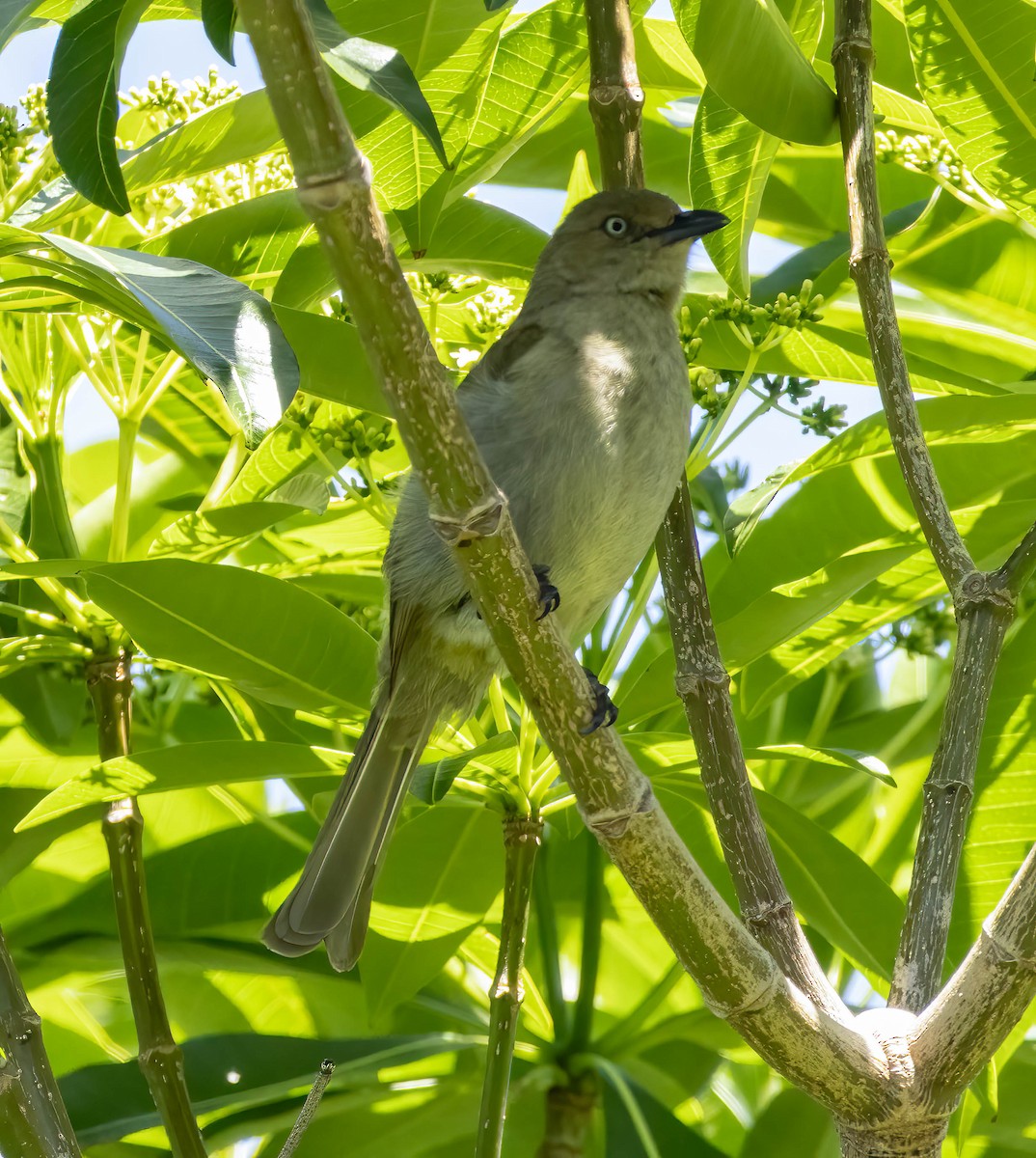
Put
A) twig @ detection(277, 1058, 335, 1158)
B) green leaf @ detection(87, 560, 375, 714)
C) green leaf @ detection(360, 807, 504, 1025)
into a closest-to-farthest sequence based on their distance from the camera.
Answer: twig @ detection(277, 1058, 335, 1158), green leaf @ detection(87, 560, 375, 714), green leaf @ detection(360, 807, 504, 1025)

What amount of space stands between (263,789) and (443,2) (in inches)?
67.9

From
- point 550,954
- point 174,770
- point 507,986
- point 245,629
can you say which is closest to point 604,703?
point 507,986

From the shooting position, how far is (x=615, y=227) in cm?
276

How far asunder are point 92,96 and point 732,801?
1260mm

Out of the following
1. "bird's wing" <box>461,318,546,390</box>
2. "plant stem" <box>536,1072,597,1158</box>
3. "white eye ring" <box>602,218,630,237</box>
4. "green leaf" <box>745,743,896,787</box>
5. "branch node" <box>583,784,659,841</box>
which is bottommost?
"plant stem" <box>536,1072,597,1158</box>

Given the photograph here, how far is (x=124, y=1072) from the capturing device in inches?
104

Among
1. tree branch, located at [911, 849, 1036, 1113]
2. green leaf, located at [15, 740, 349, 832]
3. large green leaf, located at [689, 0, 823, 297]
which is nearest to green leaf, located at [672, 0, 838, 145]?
large green leaf, located at [689, 0, 823, 297]

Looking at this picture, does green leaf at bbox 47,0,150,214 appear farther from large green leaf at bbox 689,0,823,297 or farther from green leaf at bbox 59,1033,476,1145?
green leaf at bbox 59,1033,476,1145

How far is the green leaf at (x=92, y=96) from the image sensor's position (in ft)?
6.00

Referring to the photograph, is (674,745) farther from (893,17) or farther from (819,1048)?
(893,17)

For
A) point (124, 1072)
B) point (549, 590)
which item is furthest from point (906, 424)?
point (124, 1072)

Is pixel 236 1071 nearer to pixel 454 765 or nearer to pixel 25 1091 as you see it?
pixel 25 1091

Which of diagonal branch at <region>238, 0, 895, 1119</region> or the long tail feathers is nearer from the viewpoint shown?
diagonal branch at <region>238, 0, 895, 1119</region>

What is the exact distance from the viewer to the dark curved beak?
2.50 metres
